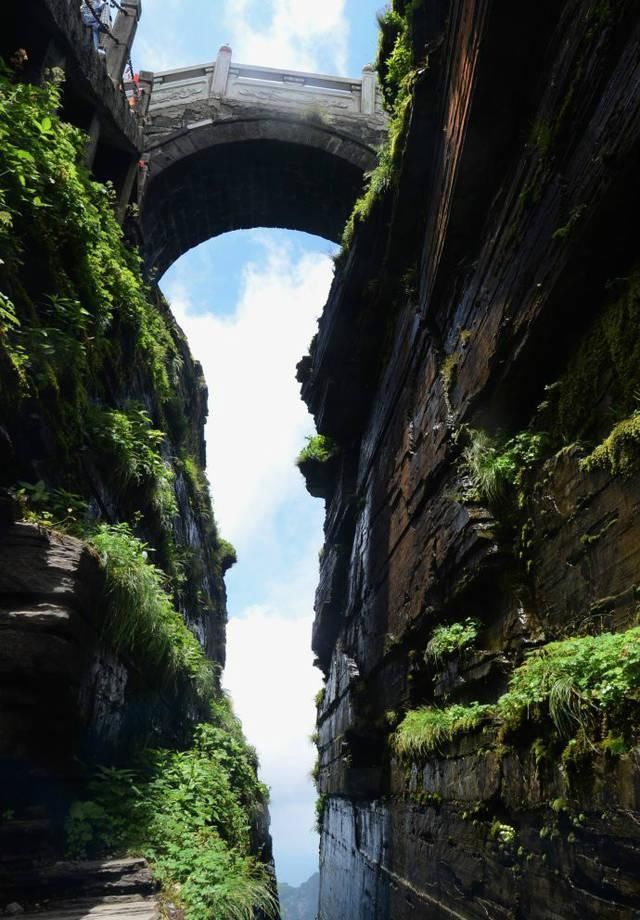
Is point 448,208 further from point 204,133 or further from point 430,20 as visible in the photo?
point 204,133

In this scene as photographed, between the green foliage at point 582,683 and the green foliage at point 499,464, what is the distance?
1.47 meters

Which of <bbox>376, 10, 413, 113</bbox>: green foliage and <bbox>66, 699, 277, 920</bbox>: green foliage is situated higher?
<bbox>376, 10, 413, 113</bbox>: green foliage

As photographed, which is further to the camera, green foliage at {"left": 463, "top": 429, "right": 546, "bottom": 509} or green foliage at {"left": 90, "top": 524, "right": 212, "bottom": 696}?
green foliage at {"left": 90, "top": 524, "right": 212, "bottom": 696}

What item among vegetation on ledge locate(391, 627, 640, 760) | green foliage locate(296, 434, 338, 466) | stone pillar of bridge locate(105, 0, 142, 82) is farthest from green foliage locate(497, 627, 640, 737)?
stone pillar of bridge locate(105, 0, 142, 82)

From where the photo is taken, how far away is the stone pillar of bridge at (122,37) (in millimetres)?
12008

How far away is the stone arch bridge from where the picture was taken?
14.8m

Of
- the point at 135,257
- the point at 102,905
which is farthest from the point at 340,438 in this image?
the point at 102,905

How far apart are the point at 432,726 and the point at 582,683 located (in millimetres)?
2463

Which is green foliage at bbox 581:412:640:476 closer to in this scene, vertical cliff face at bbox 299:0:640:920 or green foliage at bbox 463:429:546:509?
vertical cliff face at bbox 299:0:640:920

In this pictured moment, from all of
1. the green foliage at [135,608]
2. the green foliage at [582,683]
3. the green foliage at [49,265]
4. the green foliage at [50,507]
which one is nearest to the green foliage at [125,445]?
the green foliage at [49,265]

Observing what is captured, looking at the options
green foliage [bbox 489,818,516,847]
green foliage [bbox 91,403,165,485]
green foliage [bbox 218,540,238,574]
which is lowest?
green foliage [bbox 489,818,516,847]

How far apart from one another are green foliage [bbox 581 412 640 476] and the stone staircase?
397 cm

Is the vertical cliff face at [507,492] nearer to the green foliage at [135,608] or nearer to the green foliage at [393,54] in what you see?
the green foliage at [393,54]

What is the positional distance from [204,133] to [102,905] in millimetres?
16175
